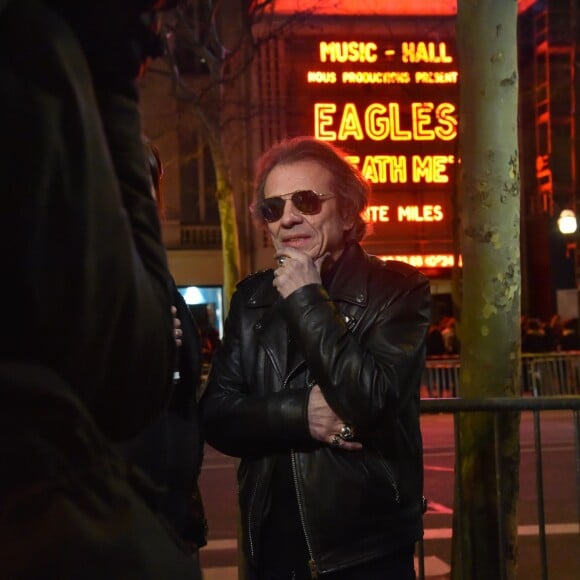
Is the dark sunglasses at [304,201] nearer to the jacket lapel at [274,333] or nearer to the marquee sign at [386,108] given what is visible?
the jacket lapel at [274,333]

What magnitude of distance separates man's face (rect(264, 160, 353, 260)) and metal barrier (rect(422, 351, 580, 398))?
1547cm

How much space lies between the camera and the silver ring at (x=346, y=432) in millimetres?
2629

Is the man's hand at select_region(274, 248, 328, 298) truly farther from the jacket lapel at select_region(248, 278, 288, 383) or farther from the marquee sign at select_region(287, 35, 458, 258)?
the marquee sign at select_region(287, 35, 458, 258)

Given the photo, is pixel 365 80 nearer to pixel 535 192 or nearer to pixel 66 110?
pixel 535 192

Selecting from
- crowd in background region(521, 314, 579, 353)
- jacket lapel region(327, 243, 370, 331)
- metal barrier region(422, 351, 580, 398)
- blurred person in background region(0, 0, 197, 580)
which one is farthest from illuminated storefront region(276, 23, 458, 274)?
blurred person in background region(0, 0, 197, 580)

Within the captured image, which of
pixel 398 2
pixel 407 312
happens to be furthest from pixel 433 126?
pixel 407 312

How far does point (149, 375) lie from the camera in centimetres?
119

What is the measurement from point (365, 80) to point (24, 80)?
2686 centimetres

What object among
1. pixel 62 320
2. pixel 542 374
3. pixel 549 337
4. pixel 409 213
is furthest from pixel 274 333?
pixel 409 213

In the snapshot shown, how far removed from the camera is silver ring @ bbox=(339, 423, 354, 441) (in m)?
2.63

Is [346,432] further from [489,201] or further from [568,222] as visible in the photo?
[568,222]

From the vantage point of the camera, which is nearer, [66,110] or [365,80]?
[66,110]

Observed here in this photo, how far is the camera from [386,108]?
27.5 metres

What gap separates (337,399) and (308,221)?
65 centimetres
